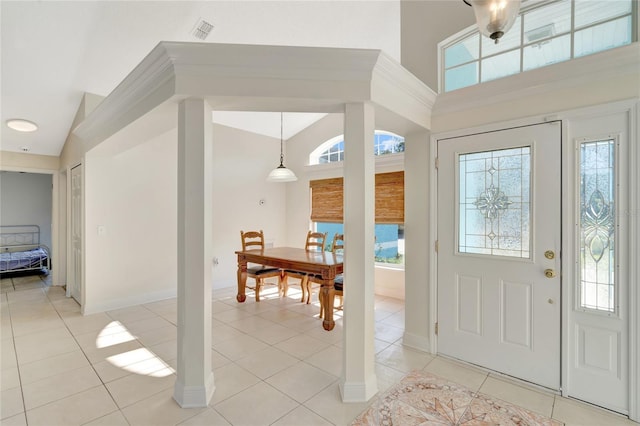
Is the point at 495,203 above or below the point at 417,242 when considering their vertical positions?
above

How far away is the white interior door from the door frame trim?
15.4ft

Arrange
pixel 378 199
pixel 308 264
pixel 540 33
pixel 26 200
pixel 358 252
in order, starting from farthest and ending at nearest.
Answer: pixel 26 200
pixel 378 199
pixel 308 264
pixel 540 33
pixel 358 252

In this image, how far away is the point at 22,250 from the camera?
6.70 meters

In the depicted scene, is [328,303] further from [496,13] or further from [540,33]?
[540,33]

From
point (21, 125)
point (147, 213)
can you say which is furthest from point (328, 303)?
point (21, 125)

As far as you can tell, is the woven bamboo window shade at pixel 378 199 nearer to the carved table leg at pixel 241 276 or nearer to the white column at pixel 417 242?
the white column at pixel 417 242

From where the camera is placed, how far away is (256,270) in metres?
4.48

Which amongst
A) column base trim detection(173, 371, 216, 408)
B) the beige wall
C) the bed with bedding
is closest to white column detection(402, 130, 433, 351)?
column base trim detection(173, 371, 216, 408)

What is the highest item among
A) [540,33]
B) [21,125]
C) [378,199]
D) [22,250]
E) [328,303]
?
[540,33]

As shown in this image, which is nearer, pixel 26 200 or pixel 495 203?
pixel 495 203

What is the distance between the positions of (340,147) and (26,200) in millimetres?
7434

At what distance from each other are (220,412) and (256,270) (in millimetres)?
2511

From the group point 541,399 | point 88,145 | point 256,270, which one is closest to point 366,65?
point 541,399

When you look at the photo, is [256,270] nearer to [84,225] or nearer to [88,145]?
[84,225]
